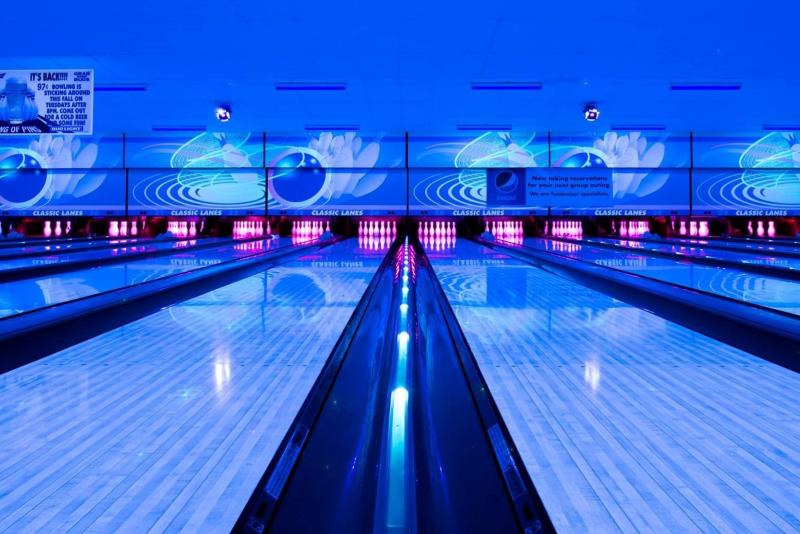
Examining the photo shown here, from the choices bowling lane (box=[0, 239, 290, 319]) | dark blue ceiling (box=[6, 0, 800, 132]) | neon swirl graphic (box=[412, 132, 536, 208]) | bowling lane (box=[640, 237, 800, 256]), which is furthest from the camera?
neon swirl graphic (box=[412, 132, 536, 208])

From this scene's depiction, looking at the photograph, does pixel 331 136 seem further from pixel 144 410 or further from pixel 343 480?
pixel 343 480

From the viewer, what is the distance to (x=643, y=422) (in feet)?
4.96

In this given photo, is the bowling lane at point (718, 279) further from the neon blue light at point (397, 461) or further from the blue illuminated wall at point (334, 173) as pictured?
the blue illuminated wall at point (334, 173)

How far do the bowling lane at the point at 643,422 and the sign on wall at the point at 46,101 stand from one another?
3.93 metres

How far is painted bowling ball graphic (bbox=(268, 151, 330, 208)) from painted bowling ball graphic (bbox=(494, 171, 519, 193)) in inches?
102

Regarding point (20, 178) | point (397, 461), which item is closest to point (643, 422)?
point (397, 461)

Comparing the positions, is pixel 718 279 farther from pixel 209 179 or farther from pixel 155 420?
pixel 209 179

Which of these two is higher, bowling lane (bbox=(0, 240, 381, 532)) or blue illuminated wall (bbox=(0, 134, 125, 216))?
blue illuminated wall (bbox=(0, 134, 125, 216))

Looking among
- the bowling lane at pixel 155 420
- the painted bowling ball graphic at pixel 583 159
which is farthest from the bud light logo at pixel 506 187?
the bowling lane at pixel 155 420

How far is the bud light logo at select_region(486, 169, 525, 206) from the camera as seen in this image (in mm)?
8961

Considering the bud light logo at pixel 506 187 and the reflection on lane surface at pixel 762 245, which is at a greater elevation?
the bud light logo at pixel 506 187

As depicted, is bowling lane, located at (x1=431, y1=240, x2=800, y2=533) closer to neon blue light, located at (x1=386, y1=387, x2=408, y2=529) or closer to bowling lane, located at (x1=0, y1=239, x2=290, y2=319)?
neon blue light, located at (x1=386, y1=387, x2=408, y2=529)

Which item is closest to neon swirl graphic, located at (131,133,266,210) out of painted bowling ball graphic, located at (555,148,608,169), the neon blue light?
painted bowling ball graphic, located at (555,148,608,169)

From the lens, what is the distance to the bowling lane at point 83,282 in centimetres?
321
